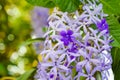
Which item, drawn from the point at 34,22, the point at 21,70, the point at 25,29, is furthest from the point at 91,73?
the point at 25,29

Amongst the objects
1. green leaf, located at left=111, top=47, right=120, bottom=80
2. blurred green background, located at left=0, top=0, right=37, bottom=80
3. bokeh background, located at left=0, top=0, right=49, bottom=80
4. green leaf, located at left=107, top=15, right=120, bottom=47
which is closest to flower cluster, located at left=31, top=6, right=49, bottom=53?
bokeh background, located at left=0, top=0, right=49, bottom=80

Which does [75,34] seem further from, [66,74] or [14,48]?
[14,48]

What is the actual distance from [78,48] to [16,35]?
57.5 inches

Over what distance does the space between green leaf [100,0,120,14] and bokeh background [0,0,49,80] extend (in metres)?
1.02

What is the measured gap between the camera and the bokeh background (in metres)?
1.90

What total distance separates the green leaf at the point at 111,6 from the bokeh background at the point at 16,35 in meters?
1.02

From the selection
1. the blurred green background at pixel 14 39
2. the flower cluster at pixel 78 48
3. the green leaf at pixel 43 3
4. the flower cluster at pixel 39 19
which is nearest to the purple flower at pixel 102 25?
the flower cluster at pixel 78 48

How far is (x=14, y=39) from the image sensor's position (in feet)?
7.00

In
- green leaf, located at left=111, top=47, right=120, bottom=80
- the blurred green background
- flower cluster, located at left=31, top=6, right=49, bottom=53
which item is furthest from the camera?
the blurred green background

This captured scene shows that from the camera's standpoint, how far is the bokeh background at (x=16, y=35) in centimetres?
190

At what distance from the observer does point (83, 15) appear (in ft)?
2.45

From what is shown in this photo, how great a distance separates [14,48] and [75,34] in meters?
1.38

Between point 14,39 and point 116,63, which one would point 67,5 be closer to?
point 116,63

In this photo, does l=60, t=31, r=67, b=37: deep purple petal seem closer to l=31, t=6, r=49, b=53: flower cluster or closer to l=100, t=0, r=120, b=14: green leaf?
l=100, t=0, r=120, b=14: green leaf
